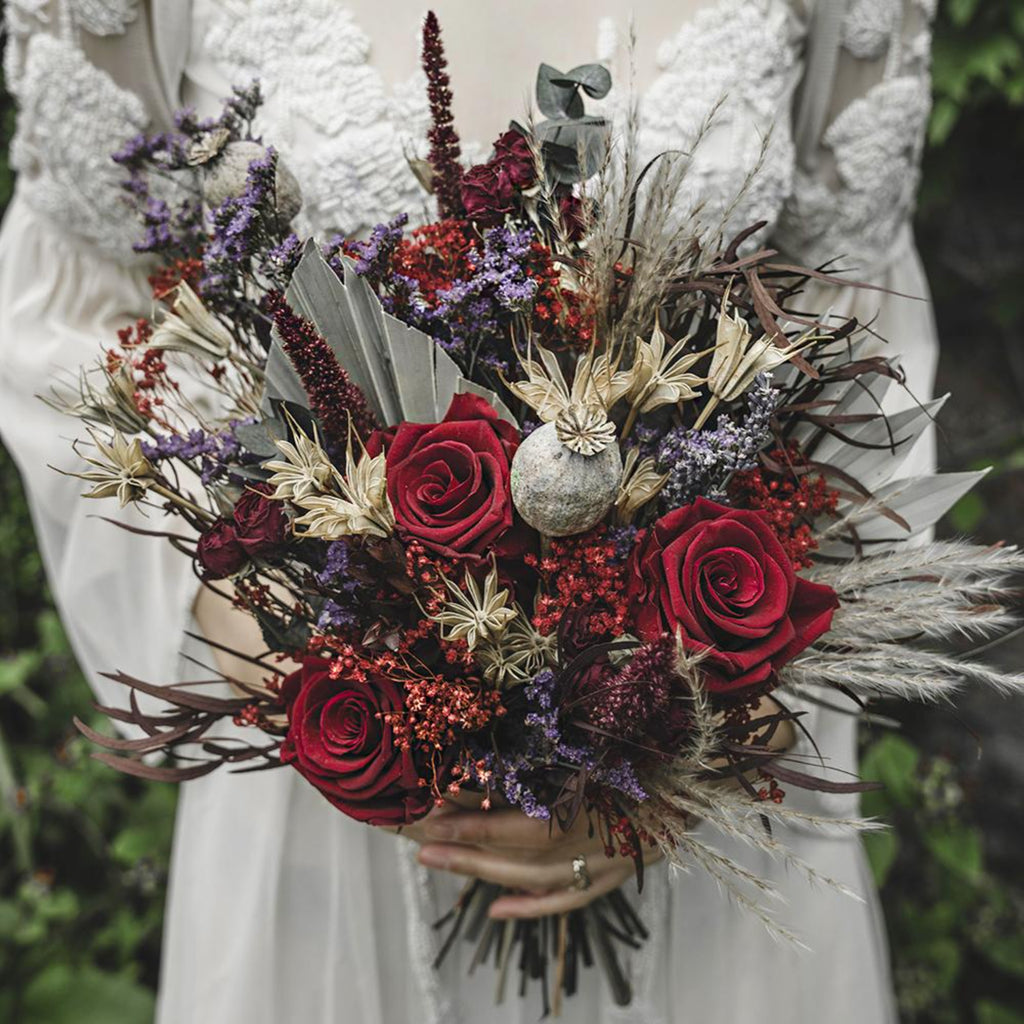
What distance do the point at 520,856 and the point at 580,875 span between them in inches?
4.5

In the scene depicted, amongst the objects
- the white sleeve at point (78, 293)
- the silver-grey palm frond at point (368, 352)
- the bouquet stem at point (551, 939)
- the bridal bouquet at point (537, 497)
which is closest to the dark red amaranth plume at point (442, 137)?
the bridal bouquet at point (537, 497)

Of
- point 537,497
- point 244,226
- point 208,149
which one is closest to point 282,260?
point 244,226

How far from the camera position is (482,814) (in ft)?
2.79

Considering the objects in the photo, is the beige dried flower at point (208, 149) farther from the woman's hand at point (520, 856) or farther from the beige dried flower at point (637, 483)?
the woman's hand at point (520, 856)

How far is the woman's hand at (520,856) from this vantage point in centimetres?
84

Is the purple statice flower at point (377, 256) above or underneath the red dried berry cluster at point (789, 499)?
above

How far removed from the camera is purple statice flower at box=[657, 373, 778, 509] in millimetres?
614

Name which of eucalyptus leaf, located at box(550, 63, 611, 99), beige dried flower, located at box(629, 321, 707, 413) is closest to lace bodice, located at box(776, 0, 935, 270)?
eucalyptus leaf, located at box(550, 63, 611, 99)

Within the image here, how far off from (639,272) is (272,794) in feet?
2.43

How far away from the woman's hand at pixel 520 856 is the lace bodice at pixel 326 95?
60 centimetres

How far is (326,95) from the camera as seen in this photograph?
0.99m

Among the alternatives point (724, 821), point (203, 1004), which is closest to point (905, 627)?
point (724, 821)

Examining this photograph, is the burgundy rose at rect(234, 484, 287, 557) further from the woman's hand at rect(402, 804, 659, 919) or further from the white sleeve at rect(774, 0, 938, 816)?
the white sleeve at rect(774, 0, 938, 816)

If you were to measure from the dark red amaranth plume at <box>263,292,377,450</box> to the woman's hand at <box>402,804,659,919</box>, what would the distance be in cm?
38
